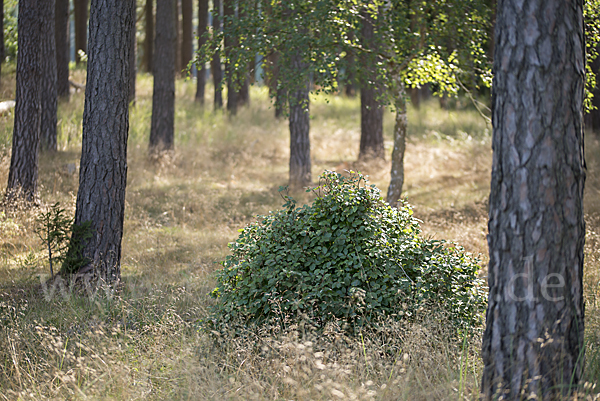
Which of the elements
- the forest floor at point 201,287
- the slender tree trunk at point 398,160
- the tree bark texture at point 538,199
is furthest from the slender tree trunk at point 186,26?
the tree bark texture at point 538,199

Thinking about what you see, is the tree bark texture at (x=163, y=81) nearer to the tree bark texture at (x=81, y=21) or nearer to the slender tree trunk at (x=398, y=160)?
the slender tree trunk at (x=398, y=160)

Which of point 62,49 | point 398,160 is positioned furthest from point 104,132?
point 62,49

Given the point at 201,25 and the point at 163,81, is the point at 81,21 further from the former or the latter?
the point at 163,81

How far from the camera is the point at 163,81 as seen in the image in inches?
→ 537

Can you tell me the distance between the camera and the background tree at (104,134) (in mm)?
5715

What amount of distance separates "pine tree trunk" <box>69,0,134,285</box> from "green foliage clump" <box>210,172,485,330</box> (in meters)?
2.25

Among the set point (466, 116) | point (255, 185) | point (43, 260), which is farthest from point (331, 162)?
point (43, 260)

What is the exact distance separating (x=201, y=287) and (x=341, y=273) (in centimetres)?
259

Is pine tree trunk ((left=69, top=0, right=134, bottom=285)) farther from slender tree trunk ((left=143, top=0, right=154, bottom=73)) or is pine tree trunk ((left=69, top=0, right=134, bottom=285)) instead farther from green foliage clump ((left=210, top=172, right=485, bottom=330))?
slender tree trunk ((left=143, top=0, right=154, bottom=73))

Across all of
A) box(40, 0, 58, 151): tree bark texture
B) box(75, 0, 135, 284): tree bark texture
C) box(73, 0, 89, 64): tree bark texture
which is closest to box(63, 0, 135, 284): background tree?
box(75, 0, 135, 284): tree bark texture

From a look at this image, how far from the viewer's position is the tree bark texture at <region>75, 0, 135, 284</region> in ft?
18.7

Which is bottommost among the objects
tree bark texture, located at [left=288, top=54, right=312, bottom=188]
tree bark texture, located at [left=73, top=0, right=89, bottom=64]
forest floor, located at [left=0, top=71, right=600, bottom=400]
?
forest floor, located at [left=0, top=71, right=600, bottom=400]

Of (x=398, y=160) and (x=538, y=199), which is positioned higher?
(x=538, y=199)

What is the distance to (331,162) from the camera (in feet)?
52.9
